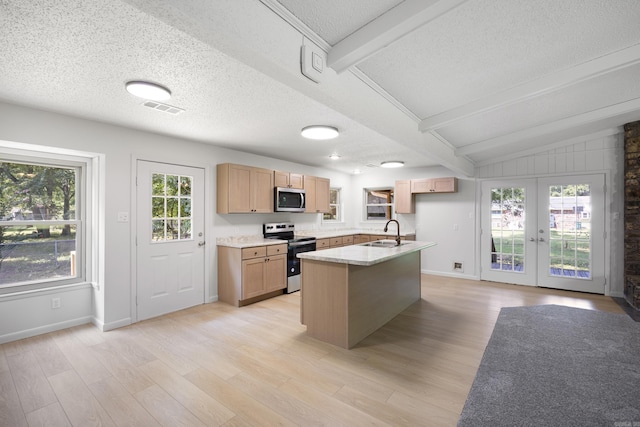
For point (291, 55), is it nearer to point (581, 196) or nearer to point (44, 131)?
point (44, 131)

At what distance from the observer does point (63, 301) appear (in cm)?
329

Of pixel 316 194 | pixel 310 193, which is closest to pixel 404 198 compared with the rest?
pixel 316 194

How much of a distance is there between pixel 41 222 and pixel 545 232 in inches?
284

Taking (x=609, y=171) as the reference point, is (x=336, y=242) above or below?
below

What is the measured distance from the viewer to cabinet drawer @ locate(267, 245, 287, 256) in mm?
4414

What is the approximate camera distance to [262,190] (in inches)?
184

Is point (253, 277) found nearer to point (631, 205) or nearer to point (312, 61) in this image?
point (312, 61)

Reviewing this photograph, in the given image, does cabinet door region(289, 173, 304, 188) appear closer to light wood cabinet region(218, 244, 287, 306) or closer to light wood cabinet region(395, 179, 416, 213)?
light wood cabinet region(218, 244, 287, 306)

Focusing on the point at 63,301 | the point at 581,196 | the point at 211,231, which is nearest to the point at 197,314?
the point at 211,231

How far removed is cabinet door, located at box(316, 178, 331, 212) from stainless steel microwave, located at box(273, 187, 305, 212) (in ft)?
1.78

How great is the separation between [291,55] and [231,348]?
8.46 ft

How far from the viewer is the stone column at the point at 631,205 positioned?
409 centimetres

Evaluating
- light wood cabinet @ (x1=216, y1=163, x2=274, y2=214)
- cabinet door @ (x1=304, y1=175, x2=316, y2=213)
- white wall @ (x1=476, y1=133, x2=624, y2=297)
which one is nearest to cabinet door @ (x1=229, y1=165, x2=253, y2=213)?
light wood cabinet @ (x1=216, y1=163, x2=274, y2=214)

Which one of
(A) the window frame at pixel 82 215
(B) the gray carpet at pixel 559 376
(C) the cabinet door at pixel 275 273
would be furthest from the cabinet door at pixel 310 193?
(B) the gray carpet at pixel 559 376
